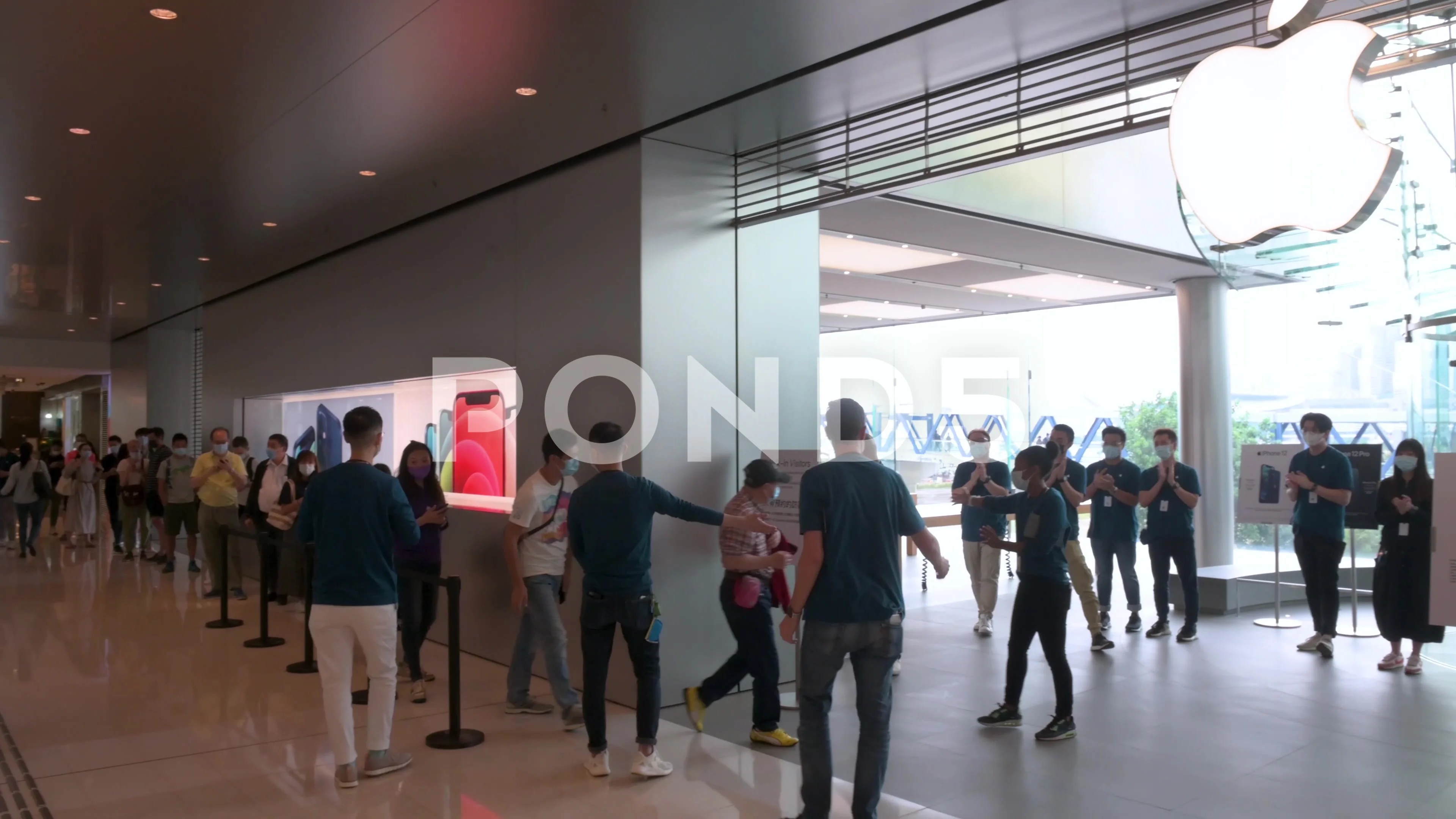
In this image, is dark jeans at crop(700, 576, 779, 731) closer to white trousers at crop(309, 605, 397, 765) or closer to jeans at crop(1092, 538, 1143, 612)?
white trousers at crop(309, 605, 397, 765)

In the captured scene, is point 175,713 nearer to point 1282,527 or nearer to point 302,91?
point 302,91

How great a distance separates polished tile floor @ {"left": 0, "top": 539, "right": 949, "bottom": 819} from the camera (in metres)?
4.11

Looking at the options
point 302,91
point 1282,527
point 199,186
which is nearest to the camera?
point 302,91

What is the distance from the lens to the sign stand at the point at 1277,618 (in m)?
8.26

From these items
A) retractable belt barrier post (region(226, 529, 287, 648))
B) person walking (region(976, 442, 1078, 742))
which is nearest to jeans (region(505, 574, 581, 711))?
person walking (region(976, 442, 1078, 742))

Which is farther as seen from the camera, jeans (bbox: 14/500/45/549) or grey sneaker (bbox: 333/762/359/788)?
jeans (bbox: 14/500/45/549)

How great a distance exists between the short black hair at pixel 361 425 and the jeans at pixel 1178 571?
6066 mm

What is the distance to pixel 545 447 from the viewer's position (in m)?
5.21

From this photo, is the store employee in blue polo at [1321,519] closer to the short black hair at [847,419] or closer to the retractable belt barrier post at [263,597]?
the short black hair at [847,419]

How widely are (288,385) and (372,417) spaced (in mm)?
7050

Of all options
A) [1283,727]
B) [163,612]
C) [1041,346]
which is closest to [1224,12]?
[1283,727]

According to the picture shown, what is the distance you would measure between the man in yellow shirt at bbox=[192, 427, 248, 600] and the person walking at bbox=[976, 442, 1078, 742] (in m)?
7.30

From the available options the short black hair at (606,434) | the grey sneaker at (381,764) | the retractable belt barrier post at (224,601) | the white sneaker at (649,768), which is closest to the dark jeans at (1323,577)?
the white sneaker at (649,768)

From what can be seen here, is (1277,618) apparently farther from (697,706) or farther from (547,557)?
(547,557)
